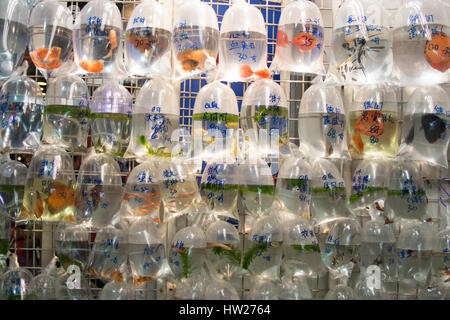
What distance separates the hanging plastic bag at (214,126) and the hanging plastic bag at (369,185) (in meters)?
0.41

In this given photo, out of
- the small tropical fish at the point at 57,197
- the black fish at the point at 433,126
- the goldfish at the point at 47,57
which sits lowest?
the small tropical fish at the point at 57,197

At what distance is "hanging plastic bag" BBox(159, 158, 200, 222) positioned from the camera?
61.5 inches

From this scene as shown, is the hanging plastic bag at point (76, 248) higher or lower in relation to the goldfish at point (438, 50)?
lower

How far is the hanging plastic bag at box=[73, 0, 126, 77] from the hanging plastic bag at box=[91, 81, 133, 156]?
0.08 m

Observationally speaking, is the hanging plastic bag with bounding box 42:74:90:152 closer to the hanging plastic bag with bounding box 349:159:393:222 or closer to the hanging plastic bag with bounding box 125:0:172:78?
the hanging plastic bag with bounding box 125:0:172:78

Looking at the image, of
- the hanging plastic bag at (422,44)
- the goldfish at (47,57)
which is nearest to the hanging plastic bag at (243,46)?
the hanging plastic bag at (422,44)

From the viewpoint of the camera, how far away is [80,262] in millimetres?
1626

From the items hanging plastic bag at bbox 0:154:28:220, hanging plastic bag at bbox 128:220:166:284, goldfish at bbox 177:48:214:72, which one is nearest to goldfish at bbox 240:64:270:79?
goldfish at bbox 177:48:214:72

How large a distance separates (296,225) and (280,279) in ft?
0.59

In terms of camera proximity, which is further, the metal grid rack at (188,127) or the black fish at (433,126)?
the metal grid rack at (188,127)

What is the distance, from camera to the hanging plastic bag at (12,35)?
5.18 ft

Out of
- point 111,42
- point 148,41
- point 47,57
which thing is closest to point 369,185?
point 148,41

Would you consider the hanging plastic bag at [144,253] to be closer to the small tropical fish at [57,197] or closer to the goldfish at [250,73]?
the small tropical fish at [57,197]

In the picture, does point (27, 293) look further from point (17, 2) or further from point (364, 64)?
point (364, 64)
